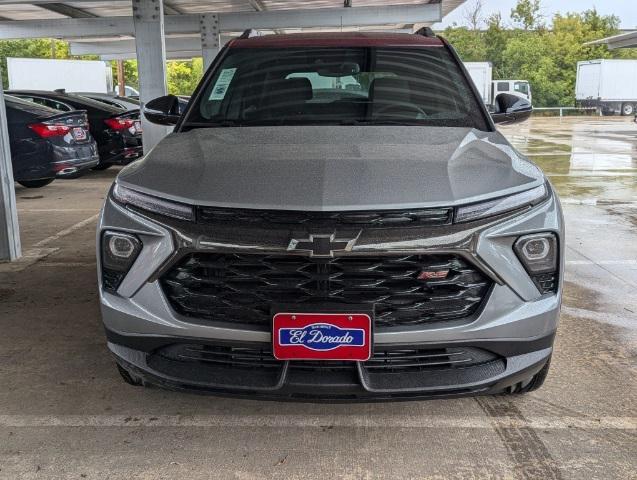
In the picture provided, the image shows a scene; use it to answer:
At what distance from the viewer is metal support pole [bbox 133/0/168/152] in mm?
9648

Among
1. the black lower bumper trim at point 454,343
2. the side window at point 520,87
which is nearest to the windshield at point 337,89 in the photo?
the black lower bumper trim at point 454,343

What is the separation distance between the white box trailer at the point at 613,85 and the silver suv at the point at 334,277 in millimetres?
36035

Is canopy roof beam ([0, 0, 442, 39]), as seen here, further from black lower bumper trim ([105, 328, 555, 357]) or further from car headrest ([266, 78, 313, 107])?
black lower bumper trim ([105, 328, 555, 357])

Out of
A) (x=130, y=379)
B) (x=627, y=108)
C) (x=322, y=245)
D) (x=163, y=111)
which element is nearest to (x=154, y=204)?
(x=322, y=245)

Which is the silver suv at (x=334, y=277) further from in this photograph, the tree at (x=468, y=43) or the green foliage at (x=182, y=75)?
the green foliage at (x=182, y=75)

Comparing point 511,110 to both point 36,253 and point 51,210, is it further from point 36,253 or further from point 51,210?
point 51,210

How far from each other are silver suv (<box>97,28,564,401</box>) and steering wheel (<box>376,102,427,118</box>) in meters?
0.96

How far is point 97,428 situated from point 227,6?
13.6 metres

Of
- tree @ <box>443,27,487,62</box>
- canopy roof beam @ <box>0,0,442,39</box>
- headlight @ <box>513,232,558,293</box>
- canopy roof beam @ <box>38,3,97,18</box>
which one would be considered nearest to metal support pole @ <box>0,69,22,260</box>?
headlight @ <box>513,232,558,293</box>

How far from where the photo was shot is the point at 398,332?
224 cm

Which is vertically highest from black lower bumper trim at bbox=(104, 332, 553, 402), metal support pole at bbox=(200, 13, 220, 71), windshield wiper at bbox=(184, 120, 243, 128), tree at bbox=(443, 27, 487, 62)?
tree at bbox=(443, 27, 487, 62)

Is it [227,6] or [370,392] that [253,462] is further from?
[227,6]

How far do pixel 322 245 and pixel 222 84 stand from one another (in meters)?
1.92

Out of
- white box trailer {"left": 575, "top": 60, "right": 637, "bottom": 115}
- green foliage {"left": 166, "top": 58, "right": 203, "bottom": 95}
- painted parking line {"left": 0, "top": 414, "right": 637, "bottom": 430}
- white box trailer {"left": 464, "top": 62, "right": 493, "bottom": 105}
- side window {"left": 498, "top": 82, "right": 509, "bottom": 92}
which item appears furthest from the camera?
green foliage {"left": 166, "top": 58, "right": 203, "bottom": 95}
